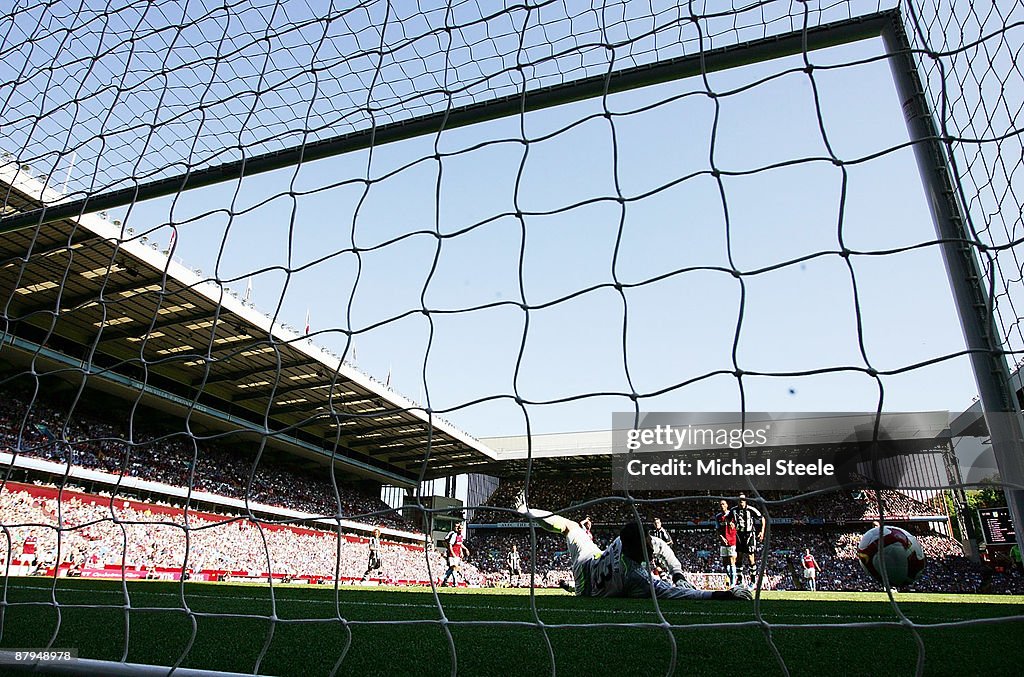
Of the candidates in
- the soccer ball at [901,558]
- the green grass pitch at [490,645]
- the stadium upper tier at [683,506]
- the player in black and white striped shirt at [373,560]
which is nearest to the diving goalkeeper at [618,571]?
the soccer ball at [901,558]

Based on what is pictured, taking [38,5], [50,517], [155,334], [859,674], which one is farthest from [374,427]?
[859,674]

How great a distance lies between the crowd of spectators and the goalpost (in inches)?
405

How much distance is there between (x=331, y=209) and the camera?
2639 millimetres

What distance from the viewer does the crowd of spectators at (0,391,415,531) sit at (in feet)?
54.4

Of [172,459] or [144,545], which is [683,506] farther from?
[144,545]

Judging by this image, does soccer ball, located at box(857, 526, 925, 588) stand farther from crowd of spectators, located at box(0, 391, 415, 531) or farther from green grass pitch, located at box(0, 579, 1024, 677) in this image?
crowd of spectators, located at box(0, 391, 415, 531)

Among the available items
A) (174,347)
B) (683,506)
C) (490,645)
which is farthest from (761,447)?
(490,645)

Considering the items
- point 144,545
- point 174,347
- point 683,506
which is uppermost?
point 174,347

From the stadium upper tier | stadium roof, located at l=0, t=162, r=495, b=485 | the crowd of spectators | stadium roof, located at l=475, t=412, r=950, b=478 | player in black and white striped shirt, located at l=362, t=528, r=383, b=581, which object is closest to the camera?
stadium roof, located at l=0, t=162, r=495, b=485

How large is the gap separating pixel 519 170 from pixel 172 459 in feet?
70.2

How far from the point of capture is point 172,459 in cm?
2036

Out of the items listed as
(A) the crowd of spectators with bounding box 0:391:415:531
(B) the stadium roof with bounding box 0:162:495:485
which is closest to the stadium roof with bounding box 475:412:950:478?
(B) the stadium roof with bounding box 0:162:495:485

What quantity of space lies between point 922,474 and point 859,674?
2681cm

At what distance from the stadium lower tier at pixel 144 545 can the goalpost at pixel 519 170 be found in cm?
789
